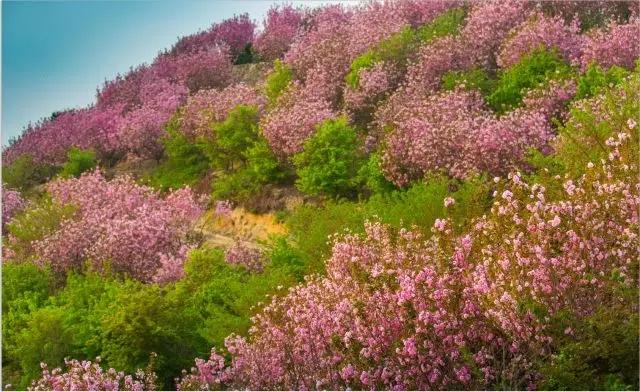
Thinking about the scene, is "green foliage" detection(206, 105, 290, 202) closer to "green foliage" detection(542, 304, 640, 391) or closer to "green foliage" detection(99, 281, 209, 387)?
"green foliage" detection(99, 281, 209, 387)

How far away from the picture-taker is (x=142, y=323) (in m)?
15.0

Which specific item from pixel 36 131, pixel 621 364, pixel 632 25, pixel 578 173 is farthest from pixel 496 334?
pixel 36 131

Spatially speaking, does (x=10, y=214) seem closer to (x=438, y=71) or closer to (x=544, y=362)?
(x=438, y=71)

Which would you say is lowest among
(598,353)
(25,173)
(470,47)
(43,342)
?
(598,353)

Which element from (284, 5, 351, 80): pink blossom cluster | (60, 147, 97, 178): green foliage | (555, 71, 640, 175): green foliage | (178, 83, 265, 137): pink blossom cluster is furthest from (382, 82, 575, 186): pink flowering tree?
(60, 147, 97, 178): green foliage

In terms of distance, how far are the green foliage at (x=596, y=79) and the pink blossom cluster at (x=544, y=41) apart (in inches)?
100

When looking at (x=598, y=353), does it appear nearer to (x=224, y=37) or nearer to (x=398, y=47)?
(x=398, y=47)

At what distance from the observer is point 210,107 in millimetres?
31531

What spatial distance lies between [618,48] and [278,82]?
15.0 meters

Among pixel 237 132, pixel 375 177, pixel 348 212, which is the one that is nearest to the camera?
pixel 348 212

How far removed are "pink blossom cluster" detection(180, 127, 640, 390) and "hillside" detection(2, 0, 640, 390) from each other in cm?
3

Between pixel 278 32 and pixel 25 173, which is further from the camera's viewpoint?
pixel 278 32

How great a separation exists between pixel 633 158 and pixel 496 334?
9.35 ft

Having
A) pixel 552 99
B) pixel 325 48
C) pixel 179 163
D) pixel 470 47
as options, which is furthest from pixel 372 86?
pixel 179 163
